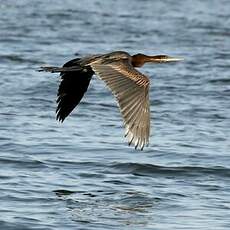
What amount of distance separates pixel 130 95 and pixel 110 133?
4157 millimetres

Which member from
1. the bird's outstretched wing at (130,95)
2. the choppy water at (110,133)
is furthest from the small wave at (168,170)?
the bird's outstretched wing at (130,95)

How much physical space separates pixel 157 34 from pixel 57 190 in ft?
37.8

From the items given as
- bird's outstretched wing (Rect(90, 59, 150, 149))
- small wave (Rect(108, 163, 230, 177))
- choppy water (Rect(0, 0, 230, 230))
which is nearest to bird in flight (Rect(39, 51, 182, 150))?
bird's outstretched wing (Rect(90, 59, 150, 149))

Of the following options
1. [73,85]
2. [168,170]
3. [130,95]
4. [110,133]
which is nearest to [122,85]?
[130,95]

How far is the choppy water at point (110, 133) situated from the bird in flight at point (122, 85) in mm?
745

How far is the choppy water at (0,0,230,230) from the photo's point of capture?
9.19 m

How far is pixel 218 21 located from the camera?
896 inches

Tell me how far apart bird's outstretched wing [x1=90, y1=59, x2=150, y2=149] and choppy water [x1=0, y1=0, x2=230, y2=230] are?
32.5 inches

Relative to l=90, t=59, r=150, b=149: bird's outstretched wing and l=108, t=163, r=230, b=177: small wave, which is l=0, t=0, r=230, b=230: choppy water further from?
l=90, t=59, r=150, b=149: bird's outstretched wing

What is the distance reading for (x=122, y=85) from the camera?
29.1ft

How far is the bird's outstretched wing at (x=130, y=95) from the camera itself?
27.9 feet

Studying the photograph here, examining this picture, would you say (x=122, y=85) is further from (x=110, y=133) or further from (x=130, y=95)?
(x=110, y=133)

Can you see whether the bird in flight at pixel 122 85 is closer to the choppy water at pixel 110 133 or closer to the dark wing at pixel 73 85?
the dark wing at pixel 73 85

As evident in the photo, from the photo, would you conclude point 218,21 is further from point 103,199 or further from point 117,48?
point 103,199
